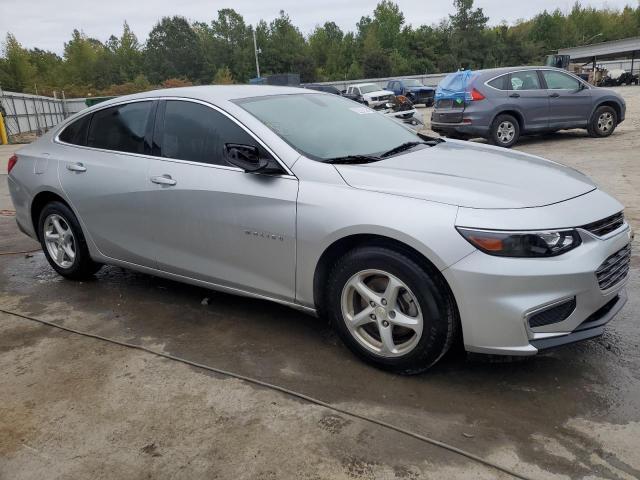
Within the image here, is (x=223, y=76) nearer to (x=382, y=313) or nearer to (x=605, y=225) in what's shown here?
(x=382, y=313)

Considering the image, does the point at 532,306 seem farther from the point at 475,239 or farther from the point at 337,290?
the point at 337,290

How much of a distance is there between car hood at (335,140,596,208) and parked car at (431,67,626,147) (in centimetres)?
831

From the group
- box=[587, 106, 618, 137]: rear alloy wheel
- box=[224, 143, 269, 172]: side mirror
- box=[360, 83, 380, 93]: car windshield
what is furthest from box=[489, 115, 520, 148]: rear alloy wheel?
box=[360, 83, 380, 93]: car windshield

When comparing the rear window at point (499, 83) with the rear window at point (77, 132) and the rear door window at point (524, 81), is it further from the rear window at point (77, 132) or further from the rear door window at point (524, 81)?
the rear window at point (77, 132)

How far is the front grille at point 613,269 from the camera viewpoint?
9.24 ft

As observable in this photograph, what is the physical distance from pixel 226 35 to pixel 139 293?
93098mm

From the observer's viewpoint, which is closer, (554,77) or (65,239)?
(65,239)

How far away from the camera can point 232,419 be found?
110 inches

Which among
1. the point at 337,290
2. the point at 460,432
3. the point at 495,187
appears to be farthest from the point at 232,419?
the point at 495,187

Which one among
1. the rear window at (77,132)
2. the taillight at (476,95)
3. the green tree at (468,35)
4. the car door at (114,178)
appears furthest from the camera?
the green tree at (468,35)

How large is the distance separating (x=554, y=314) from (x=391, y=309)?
2.61 ft

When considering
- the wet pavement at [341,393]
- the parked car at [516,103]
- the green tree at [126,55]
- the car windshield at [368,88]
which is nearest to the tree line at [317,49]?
the green tree at [126,55]

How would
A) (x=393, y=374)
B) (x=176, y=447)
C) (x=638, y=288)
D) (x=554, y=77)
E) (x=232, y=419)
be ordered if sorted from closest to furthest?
(x=176, y=447) < (x=232, y=419) < (x=393, y=374) < (x=638, y=288) < (x=554, y=77)

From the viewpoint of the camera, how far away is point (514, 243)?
2.68m
